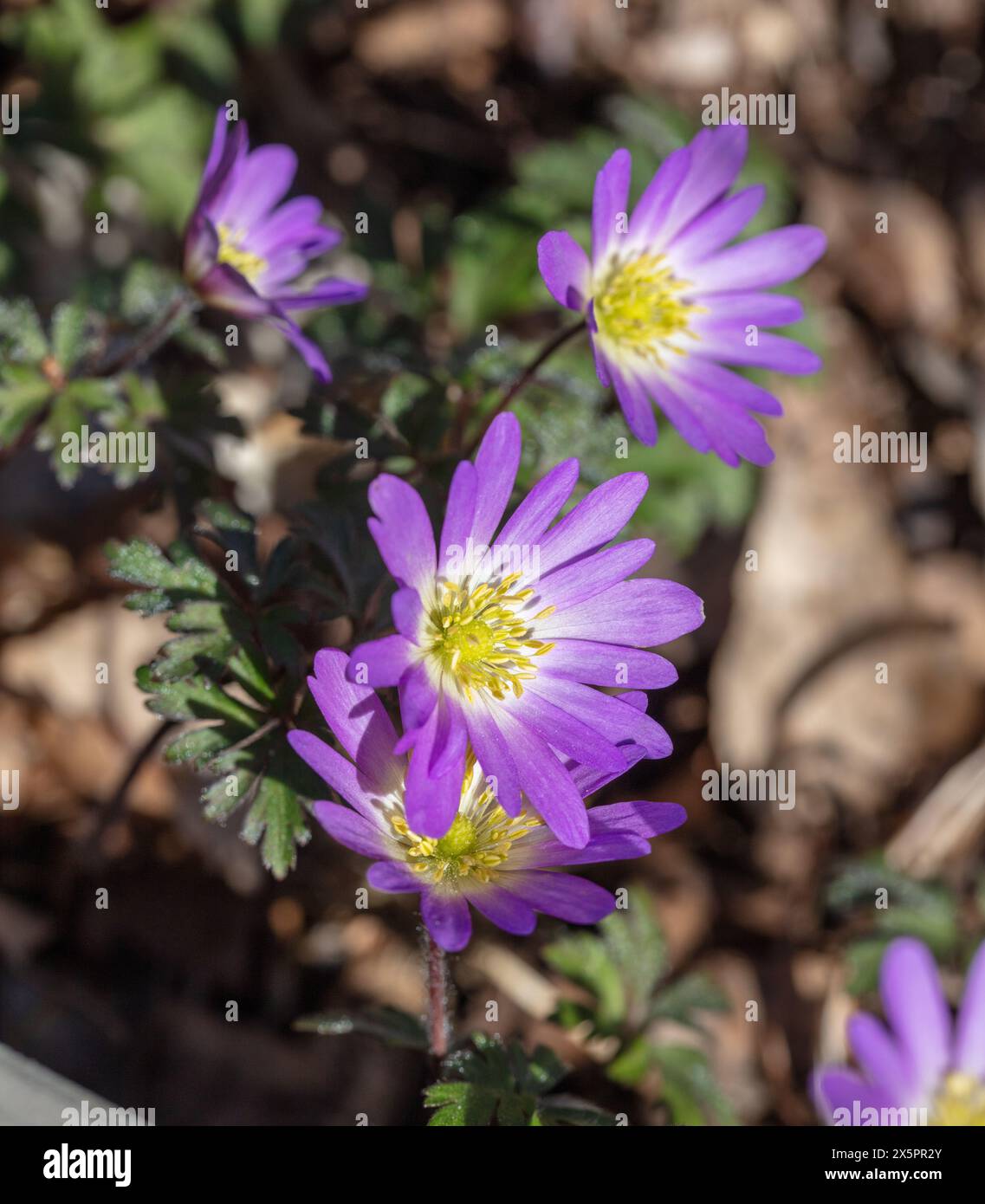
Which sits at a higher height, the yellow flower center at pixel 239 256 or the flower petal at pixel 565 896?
the yellow flower center at pixel 239 256

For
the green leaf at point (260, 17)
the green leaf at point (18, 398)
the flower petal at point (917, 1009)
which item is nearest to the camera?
the flower petal at point (917, 1009)

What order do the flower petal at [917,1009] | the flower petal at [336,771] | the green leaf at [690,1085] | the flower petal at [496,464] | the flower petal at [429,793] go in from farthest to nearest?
the green leaf at [690,1085]
the flower petal at [917,1009]
the flower petal at [496,464]
the flower petal at [336,771]
the flower petal at [429,793]

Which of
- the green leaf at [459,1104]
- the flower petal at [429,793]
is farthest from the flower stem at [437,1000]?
the flower petal at [429,793]

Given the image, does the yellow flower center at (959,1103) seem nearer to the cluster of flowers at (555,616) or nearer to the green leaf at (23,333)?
the cluster of flowers at (555,616)

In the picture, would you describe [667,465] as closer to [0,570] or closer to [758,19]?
[0,570]

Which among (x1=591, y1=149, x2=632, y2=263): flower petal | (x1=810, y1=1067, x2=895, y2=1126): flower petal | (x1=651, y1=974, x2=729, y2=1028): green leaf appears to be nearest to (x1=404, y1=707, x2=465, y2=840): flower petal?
(x1=810, y1=1067, x2=895, y2=1126): flower petal

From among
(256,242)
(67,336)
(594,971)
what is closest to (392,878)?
(594,971)

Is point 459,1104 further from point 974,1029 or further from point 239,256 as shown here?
point 239,256
